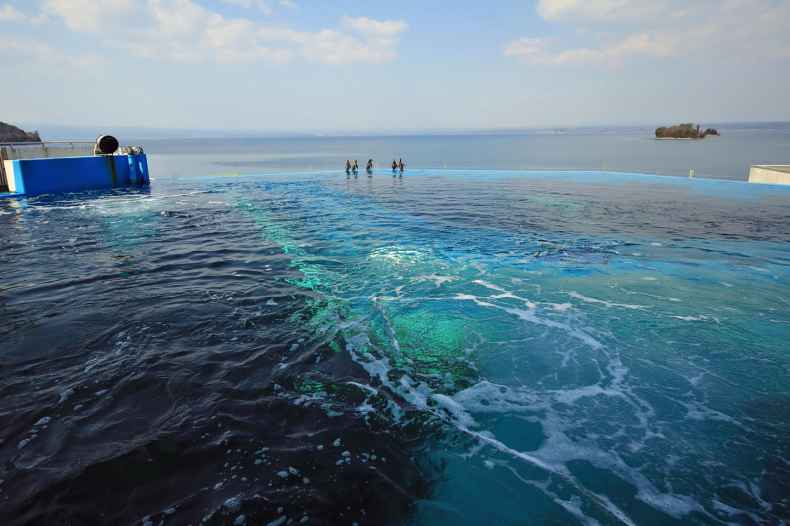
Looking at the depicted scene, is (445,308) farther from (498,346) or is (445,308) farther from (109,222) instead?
(109,222)

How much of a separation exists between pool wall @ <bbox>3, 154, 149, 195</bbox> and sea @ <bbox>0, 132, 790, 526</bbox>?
1260 centimetres

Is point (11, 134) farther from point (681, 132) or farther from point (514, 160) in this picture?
point (681, 132)

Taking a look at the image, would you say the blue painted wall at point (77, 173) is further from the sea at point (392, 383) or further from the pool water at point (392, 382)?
the sea at point (392, 383)

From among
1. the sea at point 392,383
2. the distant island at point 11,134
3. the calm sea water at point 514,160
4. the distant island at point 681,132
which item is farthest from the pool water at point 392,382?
the distant island at point 681,132

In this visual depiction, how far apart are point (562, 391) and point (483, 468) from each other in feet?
7.58

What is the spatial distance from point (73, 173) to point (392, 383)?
29273mm

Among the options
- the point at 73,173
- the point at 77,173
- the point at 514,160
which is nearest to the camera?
the point at 73,173

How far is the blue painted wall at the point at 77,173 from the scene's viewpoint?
78.2 feet

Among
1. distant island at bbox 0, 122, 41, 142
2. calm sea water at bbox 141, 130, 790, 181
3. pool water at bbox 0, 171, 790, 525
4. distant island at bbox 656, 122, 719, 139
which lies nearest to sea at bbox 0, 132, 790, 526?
pool water at bbox 0, 171, 790, 525

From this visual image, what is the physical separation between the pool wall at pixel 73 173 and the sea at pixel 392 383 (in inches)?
496

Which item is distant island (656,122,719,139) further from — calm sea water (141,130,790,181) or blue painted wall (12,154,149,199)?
blue painted wall (12,154,149,199)

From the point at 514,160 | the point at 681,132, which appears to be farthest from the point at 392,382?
the point at 681,132

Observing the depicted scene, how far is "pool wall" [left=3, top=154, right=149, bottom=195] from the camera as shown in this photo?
23.8 meters

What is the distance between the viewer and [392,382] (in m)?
6.74
